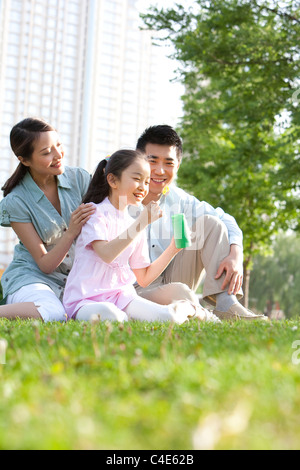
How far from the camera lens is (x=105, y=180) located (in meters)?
4.30

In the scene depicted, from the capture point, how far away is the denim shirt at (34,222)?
4.50 meters

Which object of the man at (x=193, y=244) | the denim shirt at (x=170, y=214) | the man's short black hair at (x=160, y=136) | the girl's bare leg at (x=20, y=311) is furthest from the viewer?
the denim shirt at (x=170, y=214)

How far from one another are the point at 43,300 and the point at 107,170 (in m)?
1.05

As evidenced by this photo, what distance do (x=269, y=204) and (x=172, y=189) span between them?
36.1 ft

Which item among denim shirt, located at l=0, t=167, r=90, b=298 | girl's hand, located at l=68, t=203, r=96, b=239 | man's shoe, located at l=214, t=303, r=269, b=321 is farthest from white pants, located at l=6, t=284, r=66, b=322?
man's shoe, located at l=214, t=303, r=269, b=321

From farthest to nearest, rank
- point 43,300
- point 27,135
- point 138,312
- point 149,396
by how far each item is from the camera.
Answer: point 27,135 → point 43,300 → point 138,312 → point 149,396

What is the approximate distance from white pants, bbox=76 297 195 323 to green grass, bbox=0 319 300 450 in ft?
4.44

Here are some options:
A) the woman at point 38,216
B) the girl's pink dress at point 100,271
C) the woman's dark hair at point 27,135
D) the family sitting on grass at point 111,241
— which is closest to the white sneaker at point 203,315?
the family sitting on grass at point 111,241

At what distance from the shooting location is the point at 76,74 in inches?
2254

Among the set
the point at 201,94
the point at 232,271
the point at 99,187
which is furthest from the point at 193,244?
the point at 201,94

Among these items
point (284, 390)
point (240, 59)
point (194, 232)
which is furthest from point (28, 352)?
point (240, 59)

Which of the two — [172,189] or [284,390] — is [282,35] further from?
[284,390]

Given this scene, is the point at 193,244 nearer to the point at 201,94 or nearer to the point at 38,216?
the point at 38,216

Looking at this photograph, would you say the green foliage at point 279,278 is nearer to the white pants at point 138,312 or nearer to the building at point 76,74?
the white pants at point 138,312
